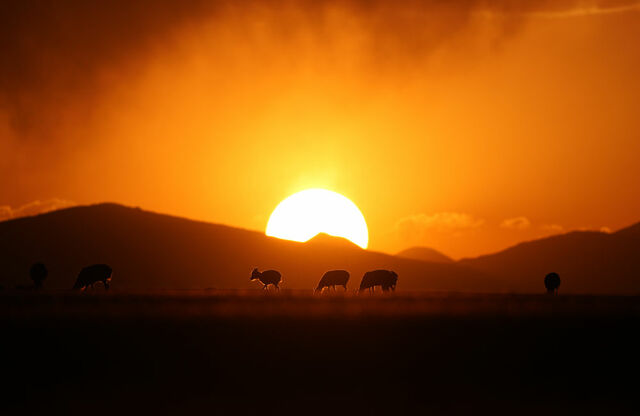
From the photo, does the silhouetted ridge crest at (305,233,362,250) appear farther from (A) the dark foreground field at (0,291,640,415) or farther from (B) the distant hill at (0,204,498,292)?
(A) the dark foreground field at (0,291,640,415)

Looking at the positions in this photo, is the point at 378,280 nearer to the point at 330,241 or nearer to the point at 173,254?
the point at 173,254

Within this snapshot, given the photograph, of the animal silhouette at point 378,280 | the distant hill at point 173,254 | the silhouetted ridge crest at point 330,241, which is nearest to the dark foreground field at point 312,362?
the animal silhouette at point 378,280

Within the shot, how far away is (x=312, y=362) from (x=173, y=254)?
109906mm

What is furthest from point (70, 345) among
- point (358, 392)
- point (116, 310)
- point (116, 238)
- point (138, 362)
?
point (116, 238)

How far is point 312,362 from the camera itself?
20297 mm

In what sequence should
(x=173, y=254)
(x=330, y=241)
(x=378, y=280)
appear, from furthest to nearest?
(x=330, y=241), (x=173, y=254), (x=378, y=280)

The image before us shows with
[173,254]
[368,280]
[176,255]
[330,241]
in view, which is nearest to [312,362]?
[368,280]

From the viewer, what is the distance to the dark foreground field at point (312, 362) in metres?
16.9

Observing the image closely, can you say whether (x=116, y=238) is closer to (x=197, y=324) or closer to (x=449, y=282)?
(x=449, y=282)

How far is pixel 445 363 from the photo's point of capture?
67.6ft

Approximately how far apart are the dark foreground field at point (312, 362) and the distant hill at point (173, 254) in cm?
8280

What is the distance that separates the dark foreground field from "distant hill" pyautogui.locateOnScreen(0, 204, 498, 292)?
8280 centimetres

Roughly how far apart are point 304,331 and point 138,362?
16.7ft

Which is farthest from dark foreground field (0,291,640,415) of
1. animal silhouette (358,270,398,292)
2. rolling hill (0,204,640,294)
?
rolling hill (0,204,640,294)
